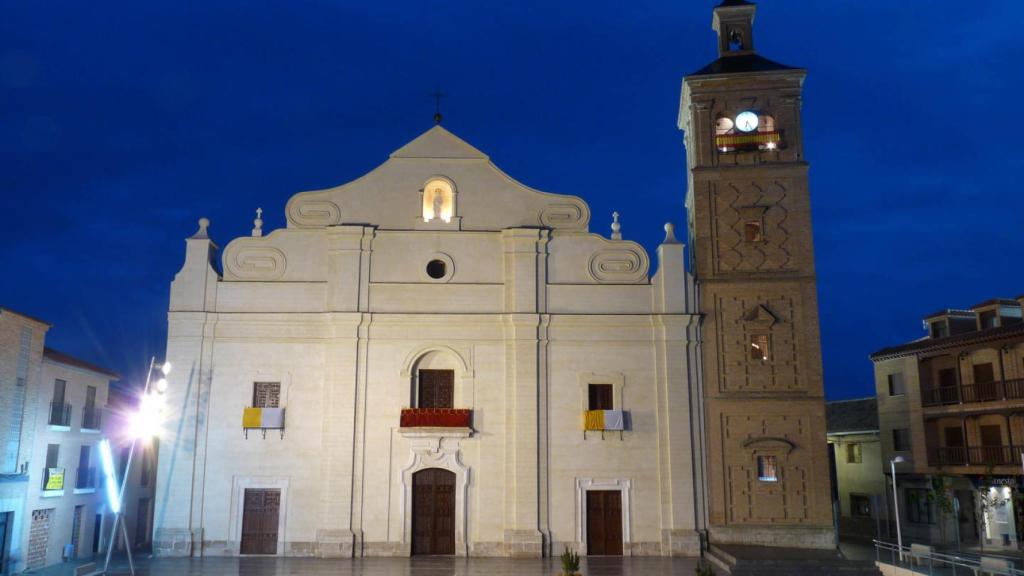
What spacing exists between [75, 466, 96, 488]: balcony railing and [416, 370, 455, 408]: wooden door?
1145 centimetres

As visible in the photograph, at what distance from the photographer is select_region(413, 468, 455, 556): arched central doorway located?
26484 mm

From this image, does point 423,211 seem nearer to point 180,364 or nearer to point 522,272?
point 522,272

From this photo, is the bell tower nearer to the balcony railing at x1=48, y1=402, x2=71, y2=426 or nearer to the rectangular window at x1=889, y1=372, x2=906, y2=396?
the rectangular window at x1=889, y1=372, x2=906, y2=396

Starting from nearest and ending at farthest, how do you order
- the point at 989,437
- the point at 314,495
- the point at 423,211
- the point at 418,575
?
the point at 418,575
the point at 314,495
the point at 423,211
the point at 989,437

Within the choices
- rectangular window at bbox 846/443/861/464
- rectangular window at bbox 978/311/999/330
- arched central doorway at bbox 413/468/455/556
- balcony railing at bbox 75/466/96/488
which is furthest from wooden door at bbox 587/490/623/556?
rectangular window at bbox 846/443/861/464

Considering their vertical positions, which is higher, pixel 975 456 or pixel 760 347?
pixel 760 347

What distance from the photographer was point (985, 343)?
104 feet

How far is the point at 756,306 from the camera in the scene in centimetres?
2784

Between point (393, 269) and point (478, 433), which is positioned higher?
point (393, 269)

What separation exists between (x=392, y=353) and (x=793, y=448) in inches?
530

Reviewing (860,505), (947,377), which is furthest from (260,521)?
(860,505)

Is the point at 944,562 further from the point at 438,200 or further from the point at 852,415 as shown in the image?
the point at 852,415

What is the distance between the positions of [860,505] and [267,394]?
28.3 m

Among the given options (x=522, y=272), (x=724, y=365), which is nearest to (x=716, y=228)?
(x=724, y=365)
